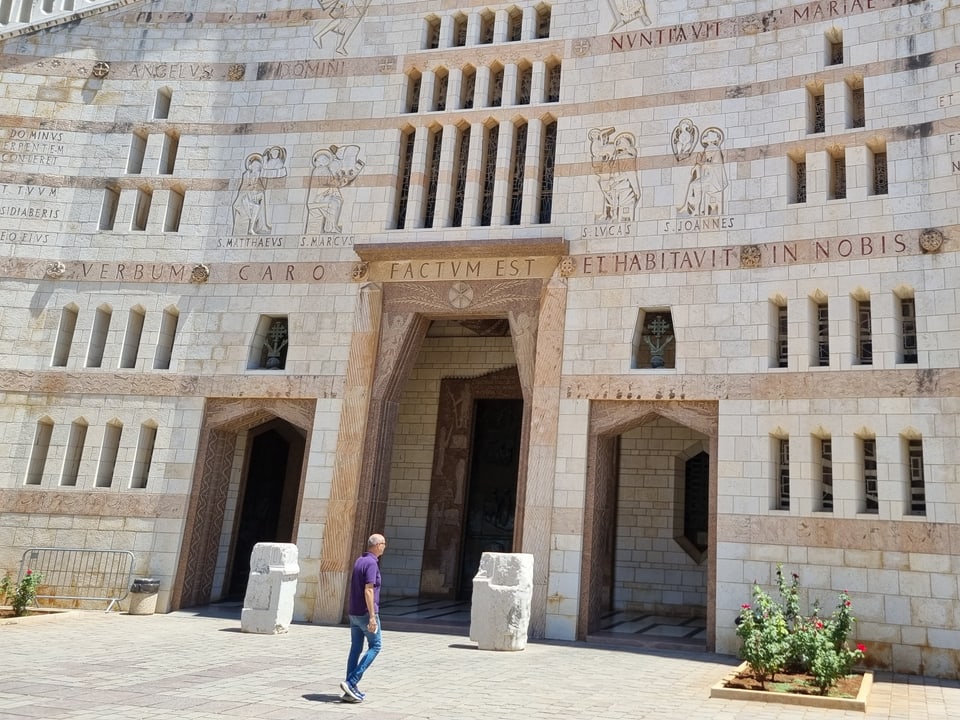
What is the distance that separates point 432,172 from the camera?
779 inches

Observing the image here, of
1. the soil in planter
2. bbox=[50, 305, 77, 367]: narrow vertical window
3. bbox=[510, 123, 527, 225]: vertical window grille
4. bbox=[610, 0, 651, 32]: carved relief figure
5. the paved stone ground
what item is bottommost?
the paved stone ground

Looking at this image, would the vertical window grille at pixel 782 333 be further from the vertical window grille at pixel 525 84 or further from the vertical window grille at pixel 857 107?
the vertical window grille at pixel 525 84

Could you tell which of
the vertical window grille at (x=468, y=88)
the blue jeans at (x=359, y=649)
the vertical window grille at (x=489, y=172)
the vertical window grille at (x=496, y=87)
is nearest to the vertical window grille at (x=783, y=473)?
the vertical window grille at (x=489, y=172)

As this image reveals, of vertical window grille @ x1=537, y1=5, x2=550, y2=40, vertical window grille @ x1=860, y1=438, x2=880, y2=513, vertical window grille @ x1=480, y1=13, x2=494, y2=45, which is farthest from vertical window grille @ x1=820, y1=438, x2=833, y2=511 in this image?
vertical window grille @ x1=480, y1=13, x2=494, y2=45

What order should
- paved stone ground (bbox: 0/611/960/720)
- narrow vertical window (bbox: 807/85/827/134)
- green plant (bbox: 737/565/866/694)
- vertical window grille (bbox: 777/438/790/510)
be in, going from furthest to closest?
narrow vertical window (bbox: 807/85/827/134), vertical window grille (bbox: 777/438/790/510), green plant (bbox: 737/565/866/694), paved stone ground (bbox: 0/611/960/720)

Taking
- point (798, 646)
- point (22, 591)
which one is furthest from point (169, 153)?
point (798, 646)

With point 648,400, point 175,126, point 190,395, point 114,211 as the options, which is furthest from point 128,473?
point 648,400

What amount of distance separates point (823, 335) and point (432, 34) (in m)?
11.8

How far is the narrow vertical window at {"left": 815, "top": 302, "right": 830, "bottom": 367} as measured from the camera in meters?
15.9

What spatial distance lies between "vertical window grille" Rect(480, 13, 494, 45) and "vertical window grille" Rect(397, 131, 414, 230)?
9.53 ft

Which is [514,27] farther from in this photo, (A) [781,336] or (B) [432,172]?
(A) [781,336]

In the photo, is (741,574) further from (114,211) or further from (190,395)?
(114,211)

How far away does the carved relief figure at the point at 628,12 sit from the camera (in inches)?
740

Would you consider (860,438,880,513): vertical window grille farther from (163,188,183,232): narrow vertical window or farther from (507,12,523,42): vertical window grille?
(163,188,183,232): narrow vertical window
